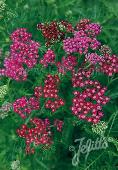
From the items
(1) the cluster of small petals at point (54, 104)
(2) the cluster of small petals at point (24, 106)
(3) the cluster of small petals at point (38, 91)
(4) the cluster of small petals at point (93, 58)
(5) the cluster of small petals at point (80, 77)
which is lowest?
(2) the cluster of small petals at point (24, 106)

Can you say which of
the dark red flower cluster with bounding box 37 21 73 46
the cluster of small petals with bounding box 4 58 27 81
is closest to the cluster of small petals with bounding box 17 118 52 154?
the cluster of small petals with bounding box 4 58 27 81

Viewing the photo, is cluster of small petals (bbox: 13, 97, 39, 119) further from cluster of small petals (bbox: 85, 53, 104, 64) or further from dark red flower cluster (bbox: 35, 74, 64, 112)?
cluster of small petals (bbox: 85, 53, 104, 64)

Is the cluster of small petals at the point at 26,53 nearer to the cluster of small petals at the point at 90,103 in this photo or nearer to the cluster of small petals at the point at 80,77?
the cluster of small petals at the point at 80,77

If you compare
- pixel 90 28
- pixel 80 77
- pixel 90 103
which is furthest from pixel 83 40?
pixel 90 103

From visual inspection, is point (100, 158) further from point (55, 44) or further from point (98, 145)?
point (55, 44)

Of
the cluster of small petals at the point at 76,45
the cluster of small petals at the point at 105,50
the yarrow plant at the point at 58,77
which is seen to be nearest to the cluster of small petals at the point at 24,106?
the yarrow plant at the point at 58,77

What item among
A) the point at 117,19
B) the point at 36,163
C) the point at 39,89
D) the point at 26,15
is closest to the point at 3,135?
the point at 36,163

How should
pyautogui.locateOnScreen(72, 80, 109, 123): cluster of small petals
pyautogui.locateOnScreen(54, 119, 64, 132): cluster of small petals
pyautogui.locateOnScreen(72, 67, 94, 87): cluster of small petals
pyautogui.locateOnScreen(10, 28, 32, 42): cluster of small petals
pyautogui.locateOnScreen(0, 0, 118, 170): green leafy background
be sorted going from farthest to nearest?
pyautogui.locateOnScreen(10, 28, 32, 42): cluster of small petals
pyautogui.locateOnScreen(0, 0, 118, 170): green leafy background
pyautogui.locateOnScreen(54, 119, 64, 132): cluster of small petals
pyautogui.locateOnScreen(72, 67, 94, 87): cluster of small petals
pyautogui.locateOnScreen(72, 80, 109, 123): cluster of small petals
